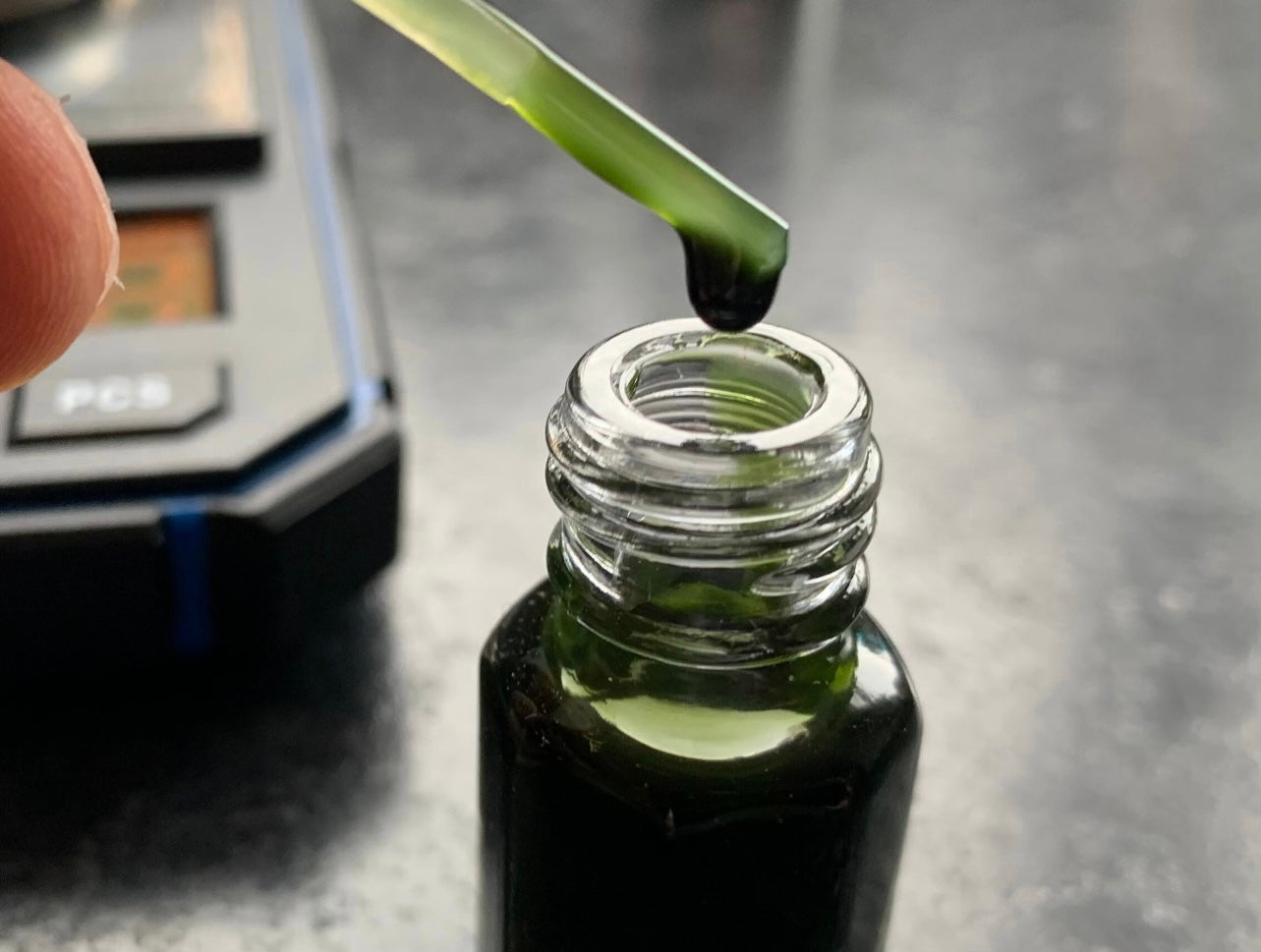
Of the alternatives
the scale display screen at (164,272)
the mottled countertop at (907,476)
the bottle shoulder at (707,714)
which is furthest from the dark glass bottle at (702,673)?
the scale display screen at (164,272)

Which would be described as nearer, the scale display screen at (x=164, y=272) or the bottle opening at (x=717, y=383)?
the bottle opening at (x=717, y=383)

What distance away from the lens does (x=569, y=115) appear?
0.25 metres

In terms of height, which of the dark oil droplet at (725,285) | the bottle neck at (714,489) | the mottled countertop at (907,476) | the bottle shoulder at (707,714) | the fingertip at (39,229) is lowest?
the mottled countertop at (907,476)

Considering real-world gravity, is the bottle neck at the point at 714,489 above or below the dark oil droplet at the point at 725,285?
below

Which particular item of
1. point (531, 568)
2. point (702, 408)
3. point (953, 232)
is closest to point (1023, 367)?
point (953, 232)

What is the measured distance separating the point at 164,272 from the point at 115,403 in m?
0.08

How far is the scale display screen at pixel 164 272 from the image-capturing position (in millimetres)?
478

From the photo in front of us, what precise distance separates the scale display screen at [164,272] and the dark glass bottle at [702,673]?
219mm

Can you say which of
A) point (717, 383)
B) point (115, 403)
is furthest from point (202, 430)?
point (717, 383)

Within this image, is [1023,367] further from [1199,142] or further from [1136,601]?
[1199,142]

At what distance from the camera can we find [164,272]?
1.63 feet

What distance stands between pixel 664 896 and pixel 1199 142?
679 millimetres

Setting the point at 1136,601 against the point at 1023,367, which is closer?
the point at 1136,601

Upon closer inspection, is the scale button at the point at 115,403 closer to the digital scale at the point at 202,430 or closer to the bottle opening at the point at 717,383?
the digital scale at the point at 202,430
